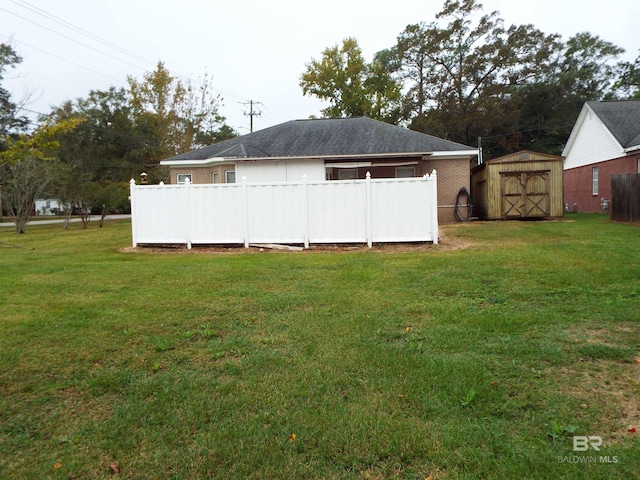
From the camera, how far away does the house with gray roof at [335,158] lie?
16469 mm

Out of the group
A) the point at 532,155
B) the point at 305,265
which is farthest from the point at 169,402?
the point at 532,155

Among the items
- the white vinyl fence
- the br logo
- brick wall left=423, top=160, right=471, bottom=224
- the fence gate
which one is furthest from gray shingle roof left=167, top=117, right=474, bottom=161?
the br logo

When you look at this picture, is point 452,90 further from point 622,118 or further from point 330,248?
point 330,248

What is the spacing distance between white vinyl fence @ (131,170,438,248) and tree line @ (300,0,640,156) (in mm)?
27519

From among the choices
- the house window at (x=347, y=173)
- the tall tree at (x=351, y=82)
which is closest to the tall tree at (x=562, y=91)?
the tall tree at (x=351, y=82)

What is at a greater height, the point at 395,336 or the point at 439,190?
the point at 439,190

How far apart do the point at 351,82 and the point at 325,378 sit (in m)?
37.9

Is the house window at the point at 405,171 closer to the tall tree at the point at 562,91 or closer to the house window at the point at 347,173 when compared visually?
the house window at the point at 347,173

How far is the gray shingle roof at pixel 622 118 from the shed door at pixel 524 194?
424 centimetres

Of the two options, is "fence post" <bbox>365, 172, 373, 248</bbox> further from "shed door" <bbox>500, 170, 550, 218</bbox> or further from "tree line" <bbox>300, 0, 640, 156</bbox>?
"tree line" <bbox>300, 0, 640, 156</bbox>

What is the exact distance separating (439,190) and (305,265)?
11.8m

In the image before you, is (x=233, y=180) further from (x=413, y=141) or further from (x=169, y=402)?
(x=169, y=402)

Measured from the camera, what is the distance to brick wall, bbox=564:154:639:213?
19.5 m

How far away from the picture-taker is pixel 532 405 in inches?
A: 105
